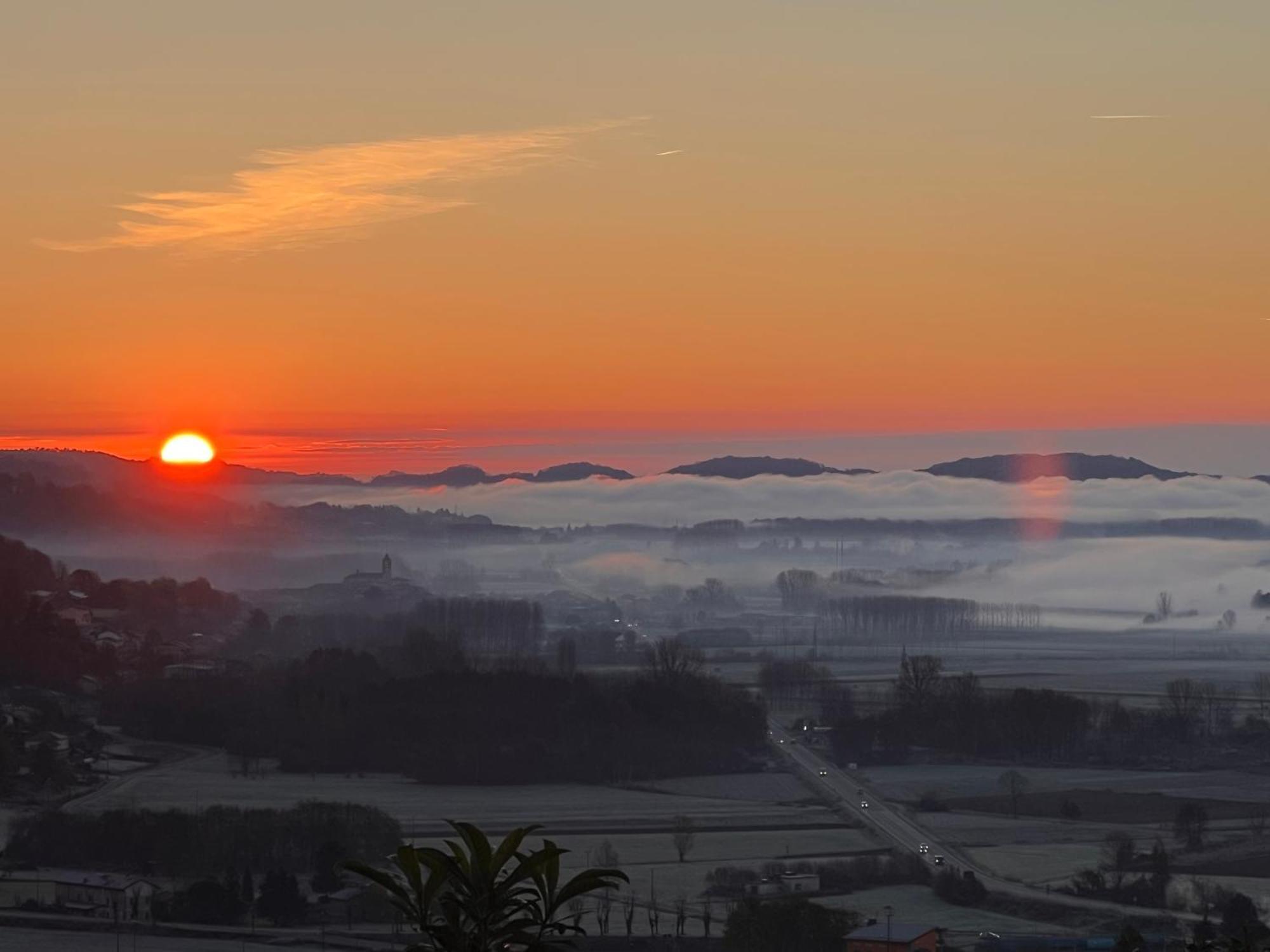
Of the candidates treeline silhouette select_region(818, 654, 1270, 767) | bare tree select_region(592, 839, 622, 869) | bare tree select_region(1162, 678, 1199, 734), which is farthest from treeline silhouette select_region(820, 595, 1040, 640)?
bare tree select_region(592, 839, 622, 869)

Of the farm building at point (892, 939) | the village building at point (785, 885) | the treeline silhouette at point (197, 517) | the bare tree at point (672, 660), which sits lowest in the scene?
the farm building at point (892, 939)

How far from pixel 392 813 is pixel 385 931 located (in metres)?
8.66

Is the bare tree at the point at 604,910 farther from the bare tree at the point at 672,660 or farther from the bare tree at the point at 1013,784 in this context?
the bare tree at the point at 672,660

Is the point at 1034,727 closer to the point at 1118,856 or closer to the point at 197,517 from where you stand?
the point at 1118,856

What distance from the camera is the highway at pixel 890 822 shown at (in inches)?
1104

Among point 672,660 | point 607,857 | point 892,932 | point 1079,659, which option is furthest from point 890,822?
point 1079,659

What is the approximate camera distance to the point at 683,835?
106 feet

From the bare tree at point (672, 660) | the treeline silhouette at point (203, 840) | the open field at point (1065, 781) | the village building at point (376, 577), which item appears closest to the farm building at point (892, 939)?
the treeline silhouette at point (203, 840)

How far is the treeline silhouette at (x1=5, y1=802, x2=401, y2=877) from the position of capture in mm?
30312

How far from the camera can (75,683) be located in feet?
163

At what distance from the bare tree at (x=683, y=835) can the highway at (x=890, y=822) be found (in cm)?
296

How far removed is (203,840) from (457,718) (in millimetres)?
11839

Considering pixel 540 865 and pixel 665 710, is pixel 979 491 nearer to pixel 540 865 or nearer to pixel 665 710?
pixel 665 710

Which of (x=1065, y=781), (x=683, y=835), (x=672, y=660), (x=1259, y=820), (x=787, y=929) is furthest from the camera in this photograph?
(x=672, y=660)
